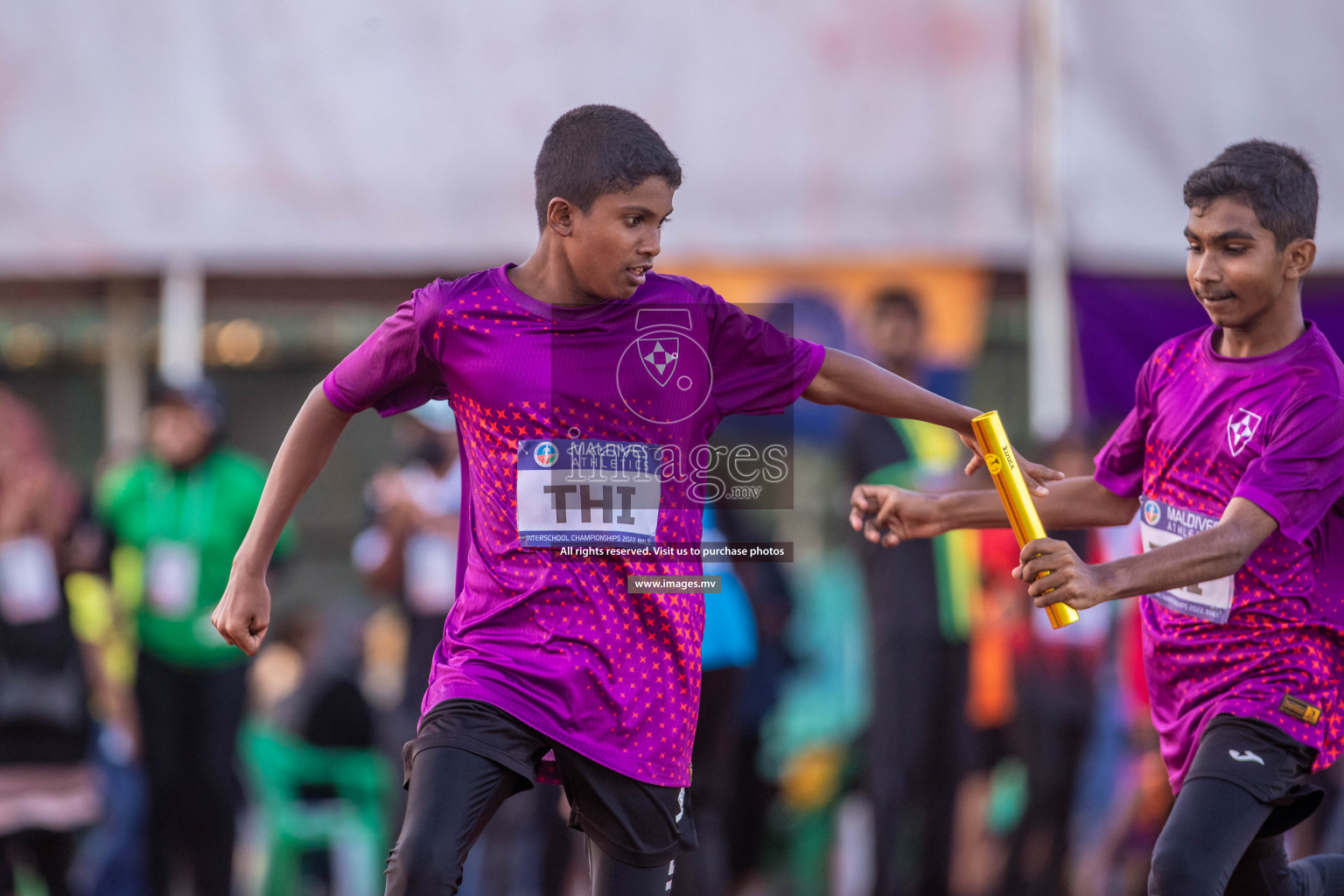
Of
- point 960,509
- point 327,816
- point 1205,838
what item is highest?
point 960,509

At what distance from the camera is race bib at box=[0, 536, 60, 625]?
20.2 ft

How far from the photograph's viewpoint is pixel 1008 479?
3.29 m

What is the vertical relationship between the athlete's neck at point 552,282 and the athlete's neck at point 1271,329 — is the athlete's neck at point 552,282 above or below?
above

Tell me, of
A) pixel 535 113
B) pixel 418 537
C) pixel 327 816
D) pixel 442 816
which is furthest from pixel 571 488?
pixel 535 113

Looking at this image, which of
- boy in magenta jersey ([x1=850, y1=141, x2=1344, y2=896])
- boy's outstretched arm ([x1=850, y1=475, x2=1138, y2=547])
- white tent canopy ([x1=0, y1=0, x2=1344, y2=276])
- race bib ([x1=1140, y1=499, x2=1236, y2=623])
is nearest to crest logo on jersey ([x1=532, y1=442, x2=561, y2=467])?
boy's outstretched arm ([x1=850, y1=475, x2=1138, y2=547])

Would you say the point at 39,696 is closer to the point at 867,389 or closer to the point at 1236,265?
the point at 867,389

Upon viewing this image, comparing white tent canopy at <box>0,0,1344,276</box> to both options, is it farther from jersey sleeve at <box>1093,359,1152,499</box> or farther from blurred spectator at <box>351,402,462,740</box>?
jersey sleeve at <box>1093,359,1152,499</box>

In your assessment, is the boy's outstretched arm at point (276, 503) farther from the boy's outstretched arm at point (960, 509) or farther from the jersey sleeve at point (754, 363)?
the boy's outstretched arm at point (960, 509)

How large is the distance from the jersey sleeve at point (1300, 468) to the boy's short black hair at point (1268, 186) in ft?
1.33

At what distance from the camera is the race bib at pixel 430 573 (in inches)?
249

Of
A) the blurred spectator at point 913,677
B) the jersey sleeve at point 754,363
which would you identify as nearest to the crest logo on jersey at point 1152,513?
the jersey sleeve at point 754,363

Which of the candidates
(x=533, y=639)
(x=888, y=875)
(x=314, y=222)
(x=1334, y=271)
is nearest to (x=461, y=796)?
(x=533, y=639)

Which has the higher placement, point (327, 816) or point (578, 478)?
point (578, 478)

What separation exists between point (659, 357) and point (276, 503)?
3.06ft
